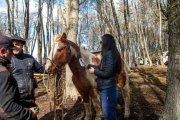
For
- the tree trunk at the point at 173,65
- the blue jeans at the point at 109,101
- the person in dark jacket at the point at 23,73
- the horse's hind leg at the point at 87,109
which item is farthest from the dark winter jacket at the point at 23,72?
the tree trunk at the point at 173,65

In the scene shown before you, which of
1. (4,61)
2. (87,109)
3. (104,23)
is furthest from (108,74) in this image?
(104,23)

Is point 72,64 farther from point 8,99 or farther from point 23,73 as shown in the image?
point 8,99

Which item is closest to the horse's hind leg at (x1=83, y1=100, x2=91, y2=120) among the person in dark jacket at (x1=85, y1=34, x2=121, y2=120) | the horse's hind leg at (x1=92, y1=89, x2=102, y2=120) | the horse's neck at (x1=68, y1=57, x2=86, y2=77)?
the horse's hind leg at (x1=92, y1=89, x2=102, y2=120)

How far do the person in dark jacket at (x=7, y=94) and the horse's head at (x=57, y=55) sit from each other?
2.11 meters

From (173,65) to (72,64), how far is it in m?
2.28

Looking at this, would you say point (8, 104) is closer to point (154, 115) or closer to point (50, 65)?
point (50, 65)

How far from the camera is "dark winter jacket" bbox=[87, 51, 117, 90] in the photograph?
428cm

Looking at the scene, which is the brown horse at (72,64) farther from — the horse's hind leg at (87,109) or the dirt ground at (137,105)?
the dirt ground at (137,105)

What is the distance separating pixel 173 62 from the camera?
4586mm

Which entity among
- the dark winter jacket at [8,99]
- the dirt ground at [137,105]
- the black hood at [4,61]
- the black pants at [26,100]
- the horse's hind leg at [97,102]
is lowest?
the dirt ground at [137,105]

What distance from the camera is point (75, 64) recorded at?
5641 millimetres

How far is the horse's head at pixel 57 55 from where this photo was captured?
494 centimetres

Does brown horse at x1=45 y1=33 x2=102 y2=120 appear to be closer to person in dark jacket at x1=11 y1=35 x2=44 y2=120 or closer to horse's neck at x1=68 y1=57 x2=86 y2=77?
horse's neck at x1=68 y1=57 x2=86 y2=77

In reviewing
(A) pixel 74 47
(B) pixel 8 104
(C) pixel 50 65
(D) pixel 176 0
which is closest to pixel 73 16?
(A) pixel 74 47
